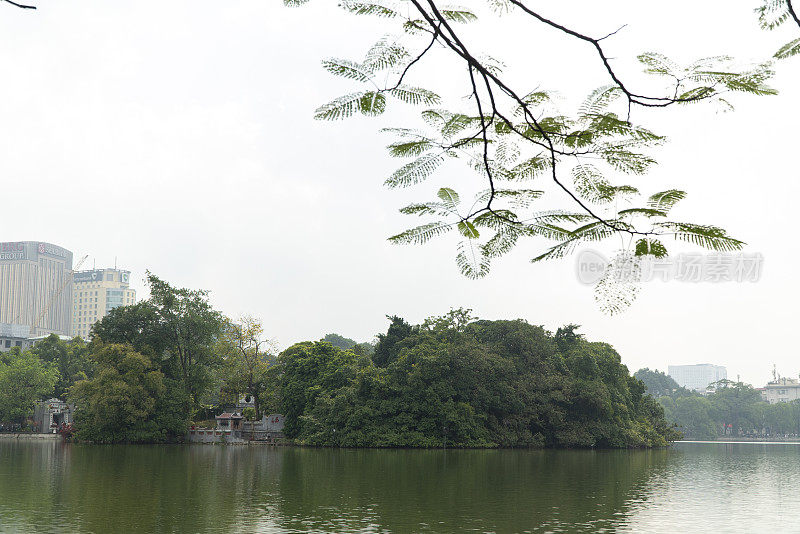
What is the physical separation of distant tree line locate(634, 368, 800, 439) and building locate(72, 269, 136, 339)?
109627mm

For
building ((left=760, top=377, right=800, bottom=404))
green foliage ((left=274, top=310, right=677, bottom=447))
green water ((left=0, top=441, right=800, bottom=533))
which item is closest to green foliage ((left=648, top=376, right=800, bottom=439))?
building ((left=760, top=377, right=800, bottom=404))

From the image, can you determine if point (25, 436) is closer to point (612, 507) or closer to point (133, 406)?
point (133, 406)

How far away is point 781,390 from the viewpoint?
117312 mm

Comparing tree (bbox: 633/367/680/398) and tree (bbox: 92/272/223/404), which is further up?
tree (bbox: 92/272/223/404)

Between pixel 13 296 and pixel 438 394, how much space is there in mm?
144122

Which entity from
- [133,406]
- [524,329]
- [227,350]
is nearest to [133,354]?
[133,406]

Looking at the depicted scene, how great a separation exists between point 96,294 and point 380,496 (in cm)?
14738

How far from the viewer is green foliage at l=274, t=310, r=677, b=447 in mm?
39312

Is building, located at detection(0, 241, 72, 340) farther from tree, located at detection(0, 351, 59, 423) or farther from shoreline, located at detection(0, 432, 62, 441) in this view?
shoreline, located at detection(0, 432, 62, 441)

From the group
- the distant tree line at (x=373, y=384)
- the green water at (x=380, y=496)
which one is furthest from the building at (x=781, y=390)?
the green water at (x=380, y=496)

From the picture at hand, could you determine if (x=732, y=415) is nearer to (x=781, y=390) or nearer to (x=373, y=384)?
(x=781, y=390)

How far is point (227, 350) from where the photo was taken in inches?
1818

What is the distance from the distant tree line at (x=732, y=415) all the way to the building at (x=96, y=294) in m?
110

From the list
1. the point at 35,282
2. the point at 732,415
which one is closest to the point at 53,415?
the point at 732,415
